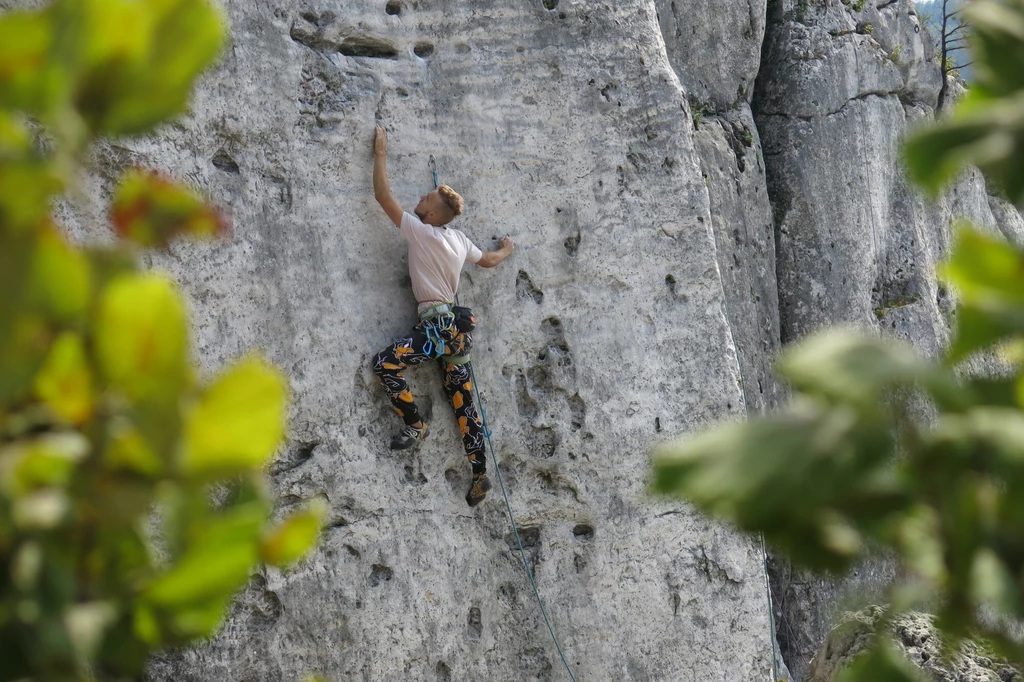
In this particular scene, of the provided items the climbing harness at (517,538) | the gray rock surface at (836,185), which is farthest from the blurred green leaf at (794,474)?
the gray rock surface at (836,185)

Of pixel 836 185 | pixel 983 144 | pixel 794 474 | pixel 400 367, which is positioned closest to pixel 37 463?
pixel 794 474

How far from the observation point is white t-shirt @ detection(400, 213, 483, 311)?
3.77 metres

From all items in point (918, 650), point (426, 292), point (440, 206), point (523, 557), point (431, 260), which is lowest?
point (523, 557)

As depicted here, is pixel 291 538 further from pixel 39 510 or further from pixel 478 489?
pixel 478 489

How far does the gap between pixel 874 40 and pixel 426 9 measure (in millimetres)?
3824

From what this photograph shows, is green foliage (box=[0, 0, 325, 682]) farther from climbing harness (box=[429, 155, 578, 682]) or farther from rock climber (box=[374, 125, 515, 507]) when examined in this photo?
climbing harness (box=[429, 155, 578, 682])

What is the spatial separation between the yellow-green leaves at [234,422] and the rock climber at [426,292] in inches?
125

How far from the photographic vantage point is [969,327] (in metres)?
0.65

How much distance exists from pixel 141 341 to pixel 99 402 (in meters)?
0.06

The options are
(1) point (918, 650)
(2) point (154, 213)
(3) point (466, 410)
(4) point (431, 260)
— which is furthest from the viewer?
(3) point (466, 410)

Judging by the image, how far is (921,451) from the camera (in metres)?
0.61

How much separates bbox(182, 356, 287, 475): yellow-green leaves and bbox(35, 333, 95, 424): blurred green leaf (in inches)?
2.8

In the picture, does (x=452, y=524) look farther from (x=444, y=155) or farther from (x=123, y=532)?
(x=123, y=532)

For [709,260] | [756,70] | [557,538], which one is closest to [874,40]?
[756,70]
